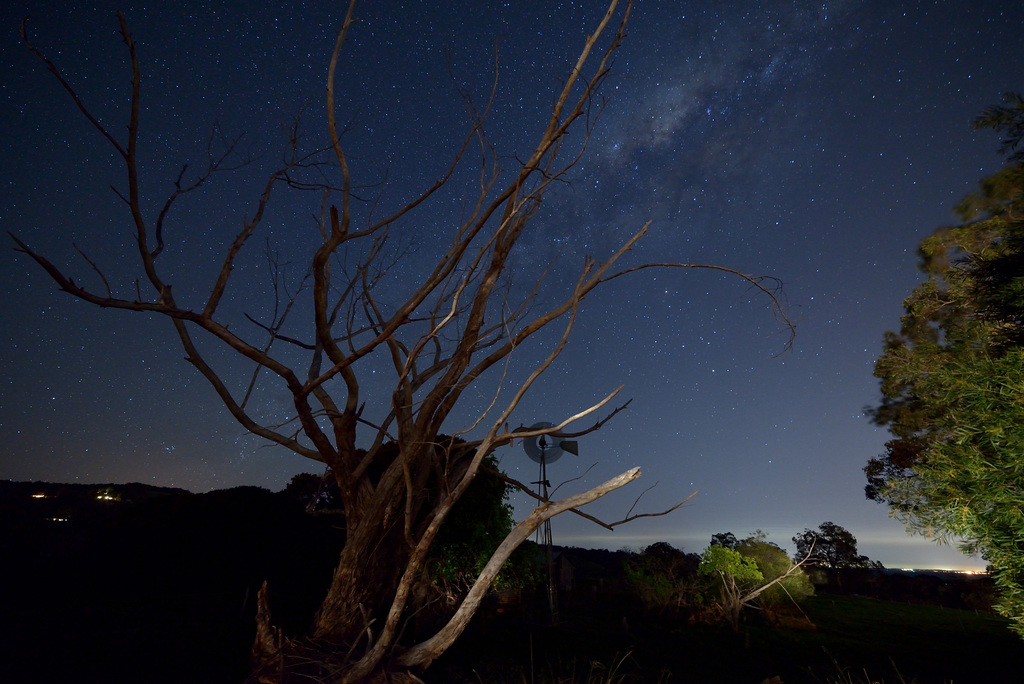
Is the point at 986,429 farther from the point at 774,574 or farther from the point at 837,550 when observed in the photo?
the point at 837,550

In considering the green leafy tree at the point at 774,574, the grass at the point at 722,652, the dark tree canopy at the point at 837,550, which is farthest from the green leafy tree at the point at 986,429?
the dark tree canopy at the point at 837,550

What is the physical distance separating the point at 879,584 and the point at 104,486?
2061 inches

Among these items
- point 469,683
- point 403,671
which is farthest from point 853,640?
point 403,671

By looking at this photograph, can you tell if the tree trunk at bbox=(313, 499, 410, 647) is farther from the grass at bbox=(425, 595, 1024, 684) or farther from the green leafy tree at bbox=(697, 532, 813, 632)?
the green leafy tree at bbox=(697, 532, 813, 632)

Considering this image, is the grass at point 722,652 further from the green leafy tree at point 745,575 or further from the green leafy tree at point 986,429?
A: the green leafy tree at point 986,429

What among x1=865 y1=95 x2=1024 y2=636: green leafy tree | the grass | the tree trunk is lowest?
the grass

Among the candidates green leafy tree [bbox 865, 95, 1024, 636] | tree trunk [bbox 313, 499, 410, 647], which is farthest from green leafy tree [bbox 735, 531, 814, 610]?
tree trunk [bbox 313, 499, 410, 647]

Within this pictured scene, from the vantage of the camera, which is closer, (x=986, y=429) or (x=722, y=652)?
(x=986, y=429)

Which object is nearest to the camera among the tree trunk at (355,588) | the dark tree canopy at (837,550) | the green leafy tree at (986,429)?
the green leafy tree at (986,429)

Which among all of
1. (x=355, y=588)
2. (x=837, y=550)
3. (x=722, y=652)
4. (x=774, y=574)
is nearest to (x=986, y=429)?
(x=355, y=588)

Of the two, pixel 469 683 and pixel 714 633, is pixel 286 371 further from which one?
pixel 714 633

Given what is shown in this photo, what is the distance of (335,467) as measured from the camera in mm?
6207

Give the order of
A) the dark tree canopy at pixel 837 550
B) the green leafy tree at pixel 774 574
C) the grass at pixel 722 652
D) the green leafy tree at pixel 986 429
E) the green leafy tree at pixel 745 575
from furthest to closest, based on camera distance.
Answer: the dark tree canopy at pixel 837 550 < the green leafy tree at pixel 774 574 < the green leafy tree at pixel 745 575 < the grass at pixel 722 652 < the green leafy tree at pixel 986 429

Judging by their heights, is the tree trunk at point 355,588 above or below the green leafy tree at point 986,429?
below
